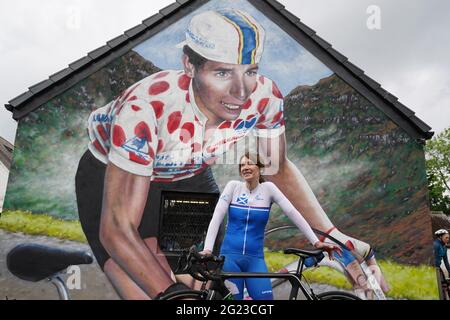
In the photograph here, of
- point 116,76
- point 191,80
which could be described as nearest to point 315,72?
point 191,80

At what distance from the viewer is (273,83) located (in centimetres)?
778

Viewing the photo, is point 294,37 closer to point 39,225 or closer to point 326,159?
point 326,159

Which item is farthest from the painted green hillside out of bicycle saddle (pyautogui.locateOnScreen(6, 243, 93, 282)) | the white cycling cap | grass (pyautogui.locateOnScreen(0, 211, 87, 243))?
the white cycling cap

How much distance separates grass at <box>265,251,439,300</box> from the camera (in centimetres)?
688

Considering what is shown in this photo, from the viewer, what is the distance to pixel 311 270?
6906 mm

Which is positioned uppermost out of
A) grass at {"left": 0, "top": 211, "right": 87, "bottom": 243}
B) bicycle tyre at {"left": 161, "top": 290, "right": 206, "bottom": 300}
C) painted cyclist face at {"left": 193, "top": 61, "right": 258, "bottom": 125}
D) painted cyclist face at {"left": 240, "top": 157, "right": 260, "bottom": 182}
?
painted cyclist face at {"left": 193, "top": 61, "right": 258, "bottom": 125}

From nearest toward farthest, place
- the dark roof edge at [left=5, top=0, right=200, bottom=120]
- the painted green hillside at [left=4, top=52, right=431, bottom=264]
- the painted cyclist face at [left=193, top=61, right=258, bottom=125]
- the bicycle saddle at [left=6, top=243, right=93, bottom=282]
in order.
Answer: the bicycle saddle at [left=6, top=243, right=93, bottom=282] → the painted green hillside at [left=4, top=52, right=431, bottom=264] → the dark roof edge at [left=5, top=0, right=200, bottom=120] → the painted cyclist face at [left=193, top=61, right=258, bottom=125]

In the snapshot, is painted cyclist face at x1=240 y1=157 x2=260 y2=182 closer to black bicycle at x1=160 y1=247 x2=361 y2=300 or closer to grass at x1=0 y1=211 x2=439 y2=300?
black bicycle at x1=160 y1=247 x2=361 y2=300

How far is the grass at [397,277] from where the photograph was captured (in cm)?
688

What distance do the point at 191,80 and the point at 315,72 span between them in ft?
7.93

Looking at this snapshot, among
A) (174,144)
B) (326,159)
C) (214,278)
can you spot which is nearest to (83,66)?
(174,144)

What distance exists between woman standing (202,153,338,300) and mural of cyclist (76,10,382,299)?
5.23ft

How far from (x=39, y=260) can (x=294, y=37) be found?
6.25 m

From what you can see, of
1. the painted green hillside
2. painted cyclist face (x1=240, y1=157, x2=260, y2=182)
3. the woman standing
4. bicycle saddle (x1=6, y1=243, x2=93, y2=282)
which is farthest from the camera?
the painted green hillside
